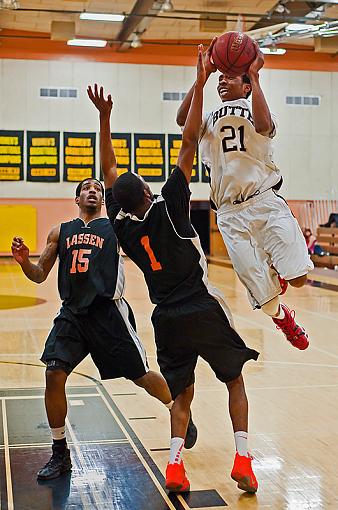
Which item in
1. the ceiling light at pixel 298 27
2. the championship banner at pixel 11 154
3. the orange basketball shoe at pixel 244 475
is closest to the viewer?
the orange basketball shoe at pixel 244 475

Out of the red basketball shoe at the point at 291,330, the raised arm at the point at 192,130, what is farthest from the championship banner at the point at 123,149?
the raised arm at the point at 192,130

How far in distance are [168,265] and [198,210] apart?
19241 mm

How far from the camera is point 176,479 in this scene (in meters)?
3.22

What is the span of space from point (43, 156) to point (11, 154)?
86 cm

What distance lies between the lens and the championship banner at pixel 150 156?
20.4 metres

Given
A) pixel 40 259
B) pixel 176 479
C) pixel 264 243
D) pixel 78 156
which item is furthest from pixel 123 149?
pixel 176 479

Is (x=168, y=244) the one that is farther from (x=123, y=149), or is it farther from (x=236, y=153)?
(x=123, y=149)

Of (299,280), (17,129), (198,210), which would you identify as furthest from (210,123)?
(198,210)

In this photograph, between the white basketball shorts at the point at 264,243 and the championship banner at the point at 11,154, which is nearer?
the white basketball shorts at the point at 264,243

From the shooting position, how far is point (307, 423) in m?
4.52

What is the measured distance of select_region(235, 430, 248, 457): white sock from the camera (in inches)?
130

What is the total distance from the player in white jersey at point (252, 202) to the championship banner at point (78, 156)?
16.1 meters

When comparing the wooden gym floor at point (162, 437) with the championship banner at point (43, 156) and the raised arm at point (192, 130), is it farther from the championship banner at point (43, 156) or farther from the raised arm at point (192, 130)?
the championship banner at point (43, 156)

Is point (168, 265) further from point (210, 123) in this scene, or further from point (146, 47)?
point (146, 47)
